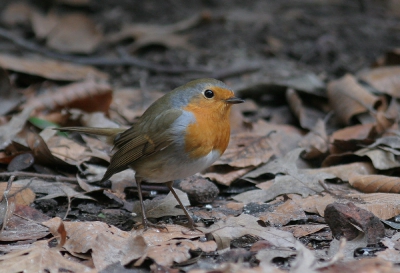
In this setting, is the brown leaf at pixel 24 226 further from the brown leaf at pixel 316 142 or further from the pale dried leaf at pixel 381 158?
the pale dried leaf at pixel 381 158

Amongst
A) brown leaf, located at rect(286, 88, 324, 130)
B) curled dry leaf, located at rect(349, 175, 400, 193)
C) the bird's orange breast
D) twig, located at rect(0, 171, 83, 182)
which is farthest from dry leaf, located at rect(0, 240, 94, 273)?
brown leaf, located at rect(286, 88, 324, 130)

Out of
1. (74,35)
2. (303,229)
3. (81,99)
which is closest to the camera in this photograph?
(303,229)

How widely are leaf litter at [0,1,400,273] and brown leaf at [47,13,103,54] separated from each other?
0.07 feet

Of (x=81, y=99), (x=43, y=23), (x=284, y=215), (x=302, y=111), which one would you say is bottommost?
(x=284, y=215)

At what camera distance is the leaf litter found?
320 cm

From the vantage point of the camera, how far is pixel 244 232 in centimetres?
342

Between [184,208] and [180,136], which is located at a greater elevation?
[180,136]

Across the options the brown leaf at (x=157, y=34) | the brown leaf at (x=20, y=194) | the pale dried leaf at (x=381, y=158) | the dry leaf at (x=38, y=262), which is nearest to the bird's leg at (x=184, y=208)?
the dry leaf at (x=38, y=262)

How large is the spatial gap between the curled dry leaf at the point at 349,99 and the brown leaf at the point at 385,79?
370 millimetres

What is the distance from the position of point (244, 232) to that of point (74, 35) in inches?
201

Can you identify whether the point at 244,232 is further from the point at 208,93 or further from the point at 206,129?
the point at 208,93

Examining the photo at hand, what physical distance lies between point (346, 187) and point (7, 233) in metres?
2.52

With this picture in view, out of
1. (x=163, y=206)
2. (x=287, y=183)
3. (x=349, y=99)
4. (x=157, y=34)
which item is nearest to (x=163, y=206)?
(x=163, y=206)

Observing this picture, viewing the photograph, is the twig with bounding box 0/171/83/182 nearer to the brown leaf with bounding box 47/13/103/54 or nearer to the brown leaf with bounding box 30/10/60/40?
the brown leaf with bounding box 47/13/103/54
